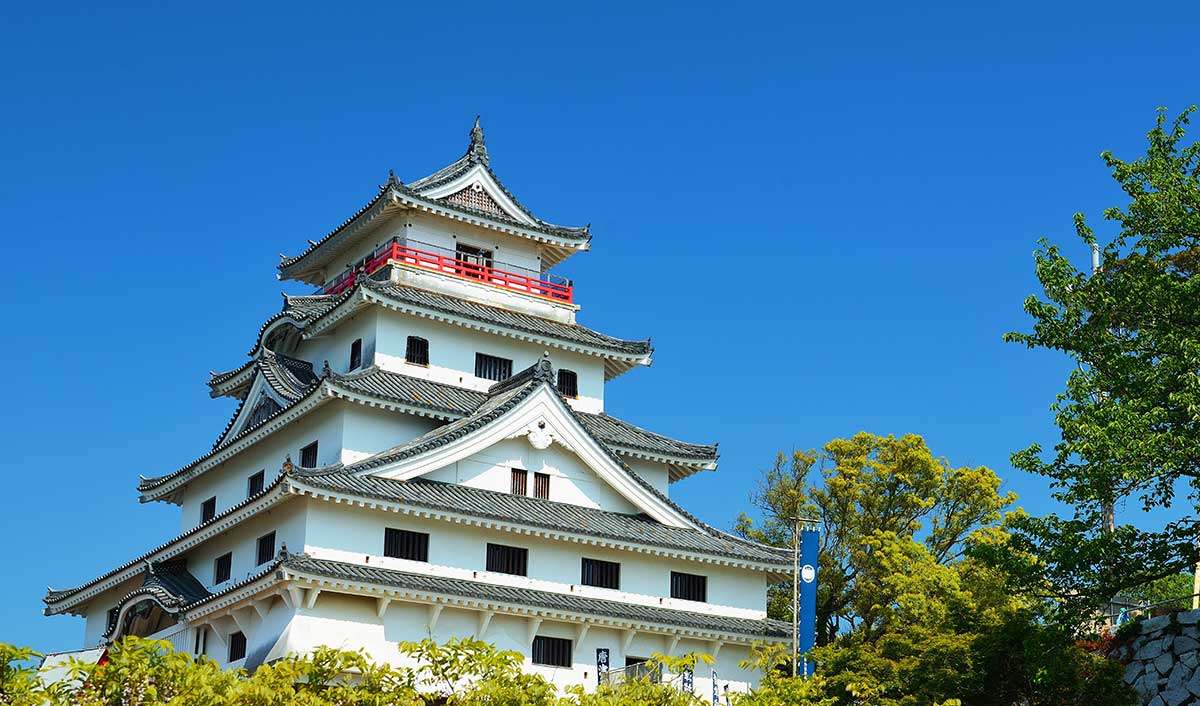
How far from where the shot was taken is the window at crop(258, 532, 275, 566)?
36.1m

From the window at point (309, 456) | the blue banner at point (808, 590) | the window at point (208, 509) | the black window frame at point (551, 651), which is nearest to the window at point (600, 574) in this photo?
the black window frame at point (551, 651)

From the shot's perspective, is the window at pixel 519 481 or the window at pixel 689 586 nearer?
the window at pixel 519 481

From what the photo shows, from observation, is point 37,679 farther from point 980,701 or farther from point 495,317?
point 495,317

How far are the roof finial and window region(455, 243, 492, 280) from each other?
335 cm

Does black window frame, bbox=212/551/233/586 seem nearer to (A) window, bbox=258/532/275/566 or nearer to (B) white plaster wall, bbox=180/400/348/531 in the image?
(A) window, bbox=258/532/275/566

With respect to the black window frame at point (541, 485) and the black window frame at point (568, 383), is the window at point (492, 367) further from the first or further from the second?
the black window frame at point (541, 485)

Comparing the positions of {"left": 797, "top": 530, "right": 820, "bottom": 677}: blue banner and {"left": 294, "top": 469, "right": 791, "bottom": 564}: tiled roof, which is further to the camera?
{"left": 797, "top": 530, "right": 820, "bottom": 677}: blue banner

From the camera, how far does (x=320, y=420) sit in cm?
3925

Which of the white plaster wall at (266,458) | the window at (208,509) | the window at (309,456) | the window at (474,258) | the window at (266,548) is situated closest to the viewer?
the window at (266,548)

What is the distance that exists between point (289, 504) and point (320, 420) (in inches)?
183

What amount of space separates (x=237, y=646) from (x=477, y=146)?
20.1 metres

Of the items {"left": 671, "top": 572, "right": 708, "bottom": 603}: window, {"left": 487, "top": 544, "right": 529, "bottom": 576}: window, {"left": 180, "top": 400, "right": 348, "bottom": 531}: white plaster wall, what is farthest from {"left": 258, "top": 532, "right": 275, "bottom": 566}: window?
{"left": 671, "top": 572, "right": 708, "bottom": 603}: window

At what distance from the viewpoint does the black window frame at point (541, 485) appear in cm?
3853

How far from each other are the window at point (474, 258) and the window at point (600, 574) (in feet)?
36.7
